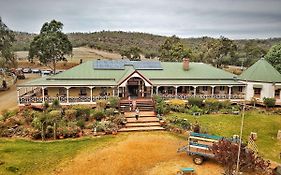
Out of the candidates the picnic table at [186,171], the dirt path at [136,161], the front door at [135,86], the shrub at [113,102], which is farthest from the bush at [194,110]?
the picnic table at [186,171]

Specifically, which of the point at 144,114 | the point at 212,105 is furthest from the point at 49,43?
the point at 212,105

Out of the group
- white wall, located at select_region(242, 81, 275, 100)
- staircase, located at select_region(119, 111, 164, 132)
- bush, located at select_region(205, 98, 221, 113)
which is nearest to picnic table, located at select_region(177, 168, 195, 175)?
staircase, located at select_region(119, 111, 164, 132)

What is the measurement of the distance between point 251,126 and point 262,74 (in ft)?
33.1

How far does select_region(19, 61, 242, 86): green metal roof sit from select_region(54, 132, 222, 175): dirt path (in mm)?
11184

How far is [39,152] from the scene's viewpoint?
19.0 m

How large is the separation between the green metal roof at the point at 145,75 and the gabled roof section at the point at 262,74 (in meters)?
1.85

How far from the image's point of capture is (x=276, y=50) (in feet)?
156

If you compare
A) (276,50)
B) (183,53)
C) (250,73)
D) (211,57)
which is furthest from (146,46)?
(250,73)

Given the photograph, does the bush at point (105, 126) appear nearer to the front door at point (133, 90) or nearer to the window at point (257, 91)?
the front door at point (133, 90)

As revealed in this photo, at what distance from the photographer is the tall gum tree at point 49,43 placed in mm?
45812

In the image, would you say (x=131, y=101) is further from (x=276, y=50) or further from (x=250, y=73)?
(x=276, y=50)

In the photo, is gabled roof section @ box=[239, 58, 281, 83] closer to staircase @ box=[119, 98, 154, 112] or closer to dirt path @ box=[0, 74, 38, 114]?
staircase @ box=[119, 98, 154, 112]

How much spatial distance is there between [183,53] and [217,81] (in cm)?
2726

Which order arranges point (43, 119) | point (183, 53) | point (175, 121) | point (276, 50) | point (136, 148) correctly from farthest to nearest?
point (183, 53) < point (276, 50) < point (175, 121) < point (43, 119) < point (136, 148)
